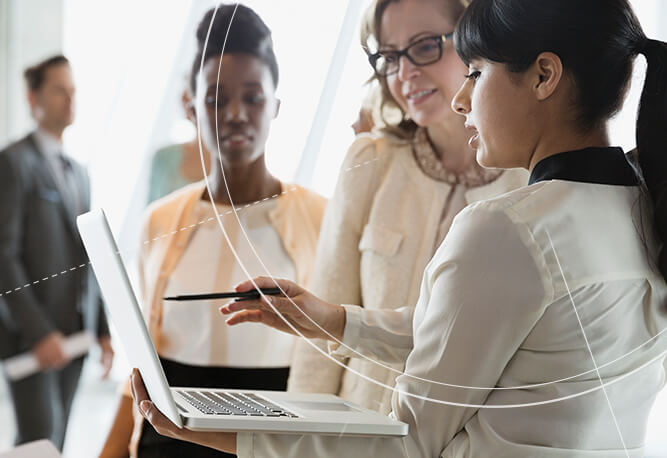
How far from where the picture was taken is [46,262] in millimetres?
1306

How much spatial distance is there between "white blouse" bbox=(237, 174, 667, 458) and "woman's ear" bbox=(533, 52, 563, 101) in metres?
0.05

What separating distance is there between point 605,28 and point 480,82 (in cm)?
8

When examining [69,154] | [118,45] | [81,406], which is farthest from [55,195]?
[81,406]

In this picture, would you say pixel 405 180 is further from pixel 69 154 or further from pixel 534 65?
pixel 69 154

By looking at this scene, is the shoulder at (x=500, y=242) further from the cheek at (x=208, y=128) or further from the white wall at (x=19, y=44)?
the white wall at (x=19, y=44)

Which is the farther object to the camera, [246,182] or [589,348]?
[246,182]

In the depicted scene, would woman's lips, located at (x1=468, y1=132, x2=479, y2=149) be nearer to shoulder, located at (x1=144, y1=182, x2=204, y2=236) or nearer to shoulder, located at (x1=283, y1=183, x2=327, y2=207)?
shoulder, located at (x1=283, y1=183, x2=327, y2=207)

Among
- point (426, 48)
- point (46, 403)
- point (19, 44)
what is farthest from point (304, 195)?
point (19, 44)

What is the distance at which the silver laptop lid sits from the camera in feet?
1.61

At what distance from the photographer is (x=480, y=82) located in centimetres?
49

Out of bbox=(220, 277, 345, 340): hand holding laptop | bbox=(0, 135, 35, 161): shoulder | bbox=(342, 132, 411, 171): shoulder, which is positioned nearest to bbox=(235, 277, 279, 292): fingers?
bbox=(220, 277, 345, 340): hand holding laptop

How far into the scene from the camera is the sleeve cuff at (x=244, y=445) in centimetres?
49

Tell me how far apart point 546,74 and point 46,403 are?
3.86 feet

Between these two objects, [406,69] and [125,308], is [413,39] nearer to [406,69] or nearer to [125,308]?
[406,69]
